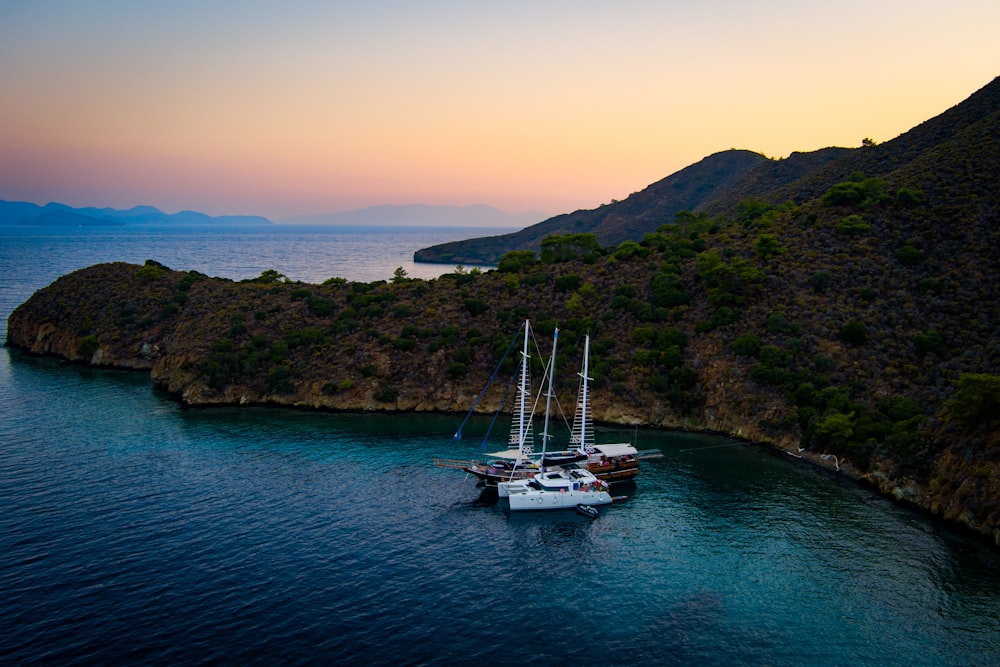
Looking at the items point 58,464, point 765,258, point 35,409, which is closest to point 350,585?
point 58,464

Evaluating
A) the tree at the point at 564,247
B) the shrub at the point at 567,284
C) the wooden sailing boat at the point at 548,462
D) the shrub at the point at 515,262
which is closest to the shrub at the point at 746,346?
the wooden sailing boat at the point at 548,462

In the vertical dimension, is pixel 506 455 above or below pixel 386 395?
below

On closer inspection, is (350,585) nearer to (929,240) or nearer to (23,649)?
(23,649)

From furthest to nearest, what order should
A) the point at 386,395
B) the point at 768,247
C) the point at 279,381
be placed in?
the point at 768,247, the point at 279,381, the point at 386,395

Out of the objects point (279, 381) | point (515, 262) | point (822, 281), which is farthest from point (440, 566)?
point (515, 262)

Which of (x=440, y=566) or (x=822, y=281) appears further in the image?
(x=822, y=281)

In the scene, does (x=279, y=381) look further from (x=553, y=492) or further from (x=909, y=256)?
(x=909, y=256)
